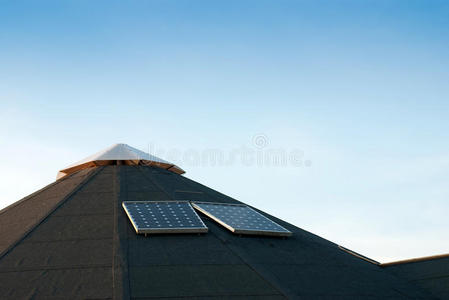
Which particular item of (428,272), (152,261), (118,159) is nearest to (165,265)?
(152,261)

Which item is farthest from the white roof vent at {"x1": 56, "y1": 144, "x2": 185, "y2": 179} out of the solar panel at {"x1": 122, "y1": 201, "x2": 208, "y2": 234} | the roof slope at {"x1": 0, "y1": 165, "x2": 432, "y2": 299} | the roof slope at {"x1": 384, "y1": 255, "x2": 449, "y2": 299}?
the roof slope at {"x1": 384, "y1": 255, "x2": 449, "y2": 299}

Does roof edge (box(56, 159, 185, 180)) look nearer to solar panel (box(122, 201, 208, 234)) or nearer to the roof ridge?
the roof ridge

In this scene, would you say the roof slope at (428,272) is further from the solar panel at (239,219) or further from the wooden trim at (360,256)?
the solar panel at (239,219)

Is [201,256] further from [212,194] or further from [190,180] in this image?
[190,180]

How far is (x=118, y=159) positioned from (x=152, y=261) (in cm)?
1223

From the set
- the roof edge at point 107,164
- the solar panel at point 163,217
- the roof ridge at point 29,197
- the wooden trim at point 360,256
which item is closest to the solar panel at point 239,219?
the solar panel at point 163,217

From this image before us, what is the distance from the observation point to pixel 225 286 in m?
13.8

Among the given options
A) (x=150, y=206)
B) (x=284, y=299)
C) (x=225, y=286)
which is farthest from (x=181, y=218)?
(x=284, y=299)

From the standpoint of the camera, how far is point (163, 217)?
1802 centimetres

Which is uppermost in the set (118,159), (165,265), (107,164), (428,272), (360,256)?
(118,159)

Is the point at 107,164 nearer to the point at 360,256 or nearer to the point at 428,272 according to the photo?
the point at 360,256

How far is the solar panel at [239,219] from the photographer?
18.3m

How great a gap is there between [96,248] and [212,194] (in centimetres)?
903

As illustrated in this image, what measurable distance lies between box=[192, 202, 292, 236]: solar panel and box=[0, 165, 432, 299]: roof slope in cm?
28
